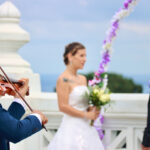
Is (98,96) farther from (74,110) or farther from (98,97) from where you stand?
(74,110)

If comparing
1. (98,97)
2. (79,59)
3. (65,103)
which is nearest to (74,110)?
(65,103)

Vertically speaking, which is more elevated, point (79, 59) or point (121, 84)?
point (79, 59)

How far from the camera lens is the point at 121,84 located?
47250mm

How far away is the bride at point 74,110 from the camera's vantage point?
766 centimetres

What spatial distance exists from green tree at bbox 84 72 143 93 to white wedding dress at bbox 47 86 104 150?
37788 millimetres

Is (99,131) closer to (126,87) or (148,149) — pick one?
(148,149)

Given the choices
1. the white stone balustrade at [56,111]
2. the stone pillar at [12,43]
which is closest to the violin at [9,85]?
the white stone balustrade at [56,111]

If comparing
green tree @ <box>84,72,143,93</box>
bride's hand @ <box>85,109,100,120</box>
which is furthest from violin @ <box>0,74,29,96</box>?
green tree @ <box>84,72,143,93</box>

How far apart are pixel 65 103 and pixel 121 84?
39.8 metres

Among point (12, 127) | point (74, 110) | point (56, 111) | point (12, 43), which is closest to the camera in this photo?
point (12, 127)

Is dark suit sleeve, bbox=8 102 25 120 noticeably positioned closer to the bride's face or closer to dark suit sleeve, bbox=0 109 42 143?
dark suit sleeve, bbox=0 109 42 143

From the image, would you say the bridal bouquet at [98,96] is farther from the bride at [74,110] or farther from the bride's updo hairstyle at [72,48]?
the bride's updo hairstyle at [72,48]

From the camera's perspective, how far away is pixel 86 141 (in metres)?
7.90

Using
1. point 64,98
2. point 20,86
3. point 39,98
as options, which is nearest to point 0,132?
point 20,86
